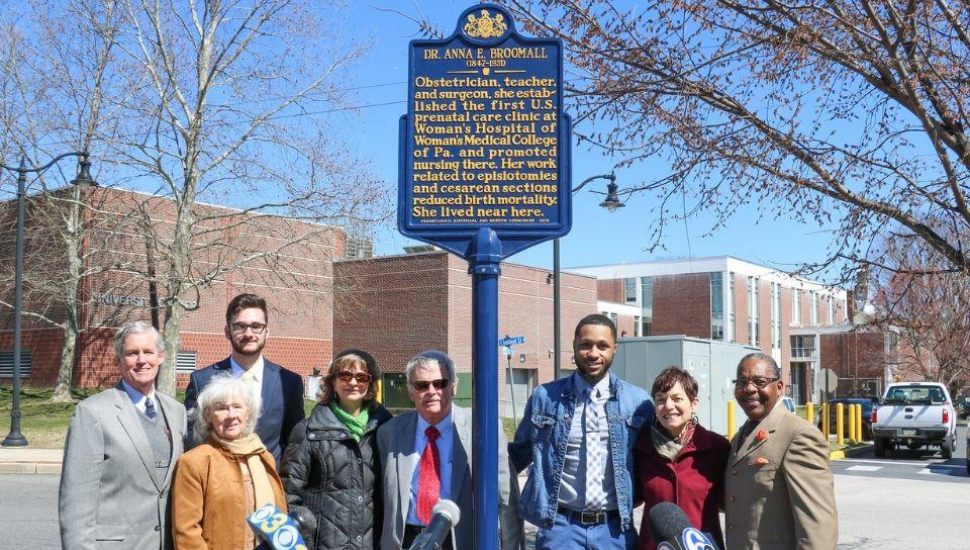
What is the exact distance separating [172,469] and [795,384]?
72.8 metres

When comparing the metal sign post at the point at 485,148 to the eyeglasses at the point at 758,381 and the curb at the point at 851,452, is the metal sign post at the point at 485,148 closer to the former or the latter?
the eyeglasses at the point at 758,381

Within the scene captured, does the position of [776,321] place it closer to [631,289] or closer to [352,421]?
[631,289]

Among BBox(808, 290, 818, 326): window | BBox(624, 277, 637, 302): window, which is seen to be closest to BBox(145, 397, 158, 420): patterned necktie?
BBox(624, 277, 637, 302): window

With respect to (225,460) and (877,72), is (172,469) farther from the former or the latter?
(877,72)

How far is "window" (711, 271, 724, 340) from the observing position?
6462cm

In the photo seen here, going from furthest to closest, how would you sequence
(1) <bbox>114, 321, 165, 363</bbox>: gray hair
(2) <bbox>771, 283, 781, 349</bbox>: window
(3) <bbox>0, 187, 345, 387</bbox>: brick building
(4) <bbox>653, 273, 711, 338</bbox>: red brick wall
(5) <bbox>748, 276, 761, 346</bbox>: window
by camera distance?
(2) <bbox>771, 283, 781, 349</bbox>: window, (5) <bbox>748, 276, 761, 346</bbox>: window, (4) <bbox>653, 273, 711, 338</bbox>: red brick wall, (3) <bbox>0, 187, 345, 387</bbox>: brick building, (1) <bbox>114, 321, 165, 363</bbox>: gray hair

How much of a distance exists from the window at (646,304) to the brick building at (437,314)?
737 inches

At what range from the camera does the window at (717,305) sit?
64.6 meters

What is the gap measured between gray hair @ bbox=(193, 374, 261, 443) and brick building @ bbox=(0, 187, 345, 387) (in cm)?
2120

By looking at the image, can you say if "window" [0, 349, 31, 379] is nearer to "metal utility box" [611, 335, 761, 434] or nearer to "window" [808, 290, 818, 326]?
"metal utility box" [611, 335, 761, 434]

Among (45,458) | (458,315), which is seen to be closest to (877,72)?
(45,458)

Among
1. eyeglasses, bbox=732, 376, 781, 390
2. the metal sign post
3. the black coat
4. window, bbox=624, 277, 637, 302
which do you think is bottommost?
the black coat

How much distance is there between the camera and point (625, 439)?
4707 mm

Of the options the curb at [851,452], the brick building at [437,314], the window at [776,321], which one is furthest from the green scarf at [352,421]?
the window at [776,321]
